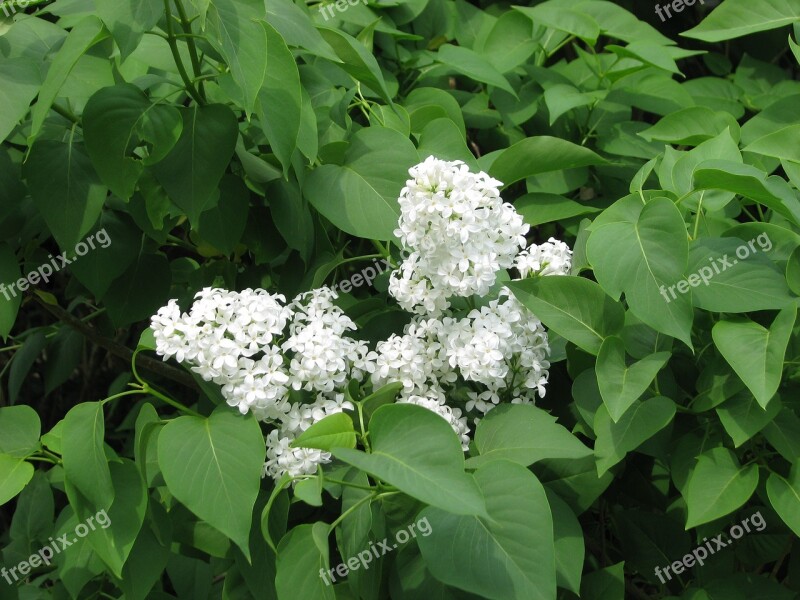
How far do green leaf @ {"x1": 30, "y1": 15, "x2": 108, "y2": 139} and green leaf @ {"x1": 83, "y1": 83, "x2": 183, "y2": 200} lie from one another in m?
0.09

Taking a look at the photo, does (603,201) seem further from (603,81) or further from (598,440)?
(598,440)

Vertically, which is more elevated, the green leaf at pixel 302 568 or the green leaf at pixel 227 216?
the green leaf at pixel 227 216

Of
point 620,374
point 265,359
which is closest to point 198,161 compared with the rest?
point 265,359

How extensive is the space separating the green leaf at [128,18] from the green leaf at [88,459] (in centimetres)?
44

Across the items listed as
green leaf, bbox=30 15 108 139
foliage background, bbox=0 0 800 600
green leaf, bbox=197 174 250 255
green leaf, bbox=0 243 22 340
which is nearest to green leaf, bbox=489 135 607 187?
foliage background, bbox=0 0 800 600

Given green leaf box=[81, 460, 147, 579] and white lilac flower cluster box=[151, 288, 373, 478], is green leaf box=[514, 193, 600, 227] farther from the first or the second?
green leaf box=[81, 460, 147, 579]

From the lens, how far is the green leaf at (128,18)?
1.07 metres

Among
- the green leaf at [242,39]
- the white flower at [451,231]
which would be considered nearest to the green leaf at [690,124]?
the white flower at [451,231]

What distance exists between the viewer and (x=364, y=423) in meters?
1.16

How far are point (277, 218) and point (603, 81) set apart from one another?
2.74 ft

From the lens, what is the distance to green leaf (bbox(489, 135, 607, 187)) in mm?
1369

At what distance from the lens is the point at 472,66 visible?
165 cm

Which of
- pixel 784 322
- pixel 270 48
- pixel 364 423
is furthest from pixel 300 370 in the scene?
pixel 784 322

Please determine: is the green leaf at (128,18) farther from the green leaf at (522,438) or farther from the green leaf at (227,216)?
the green leaf at (522,438)
